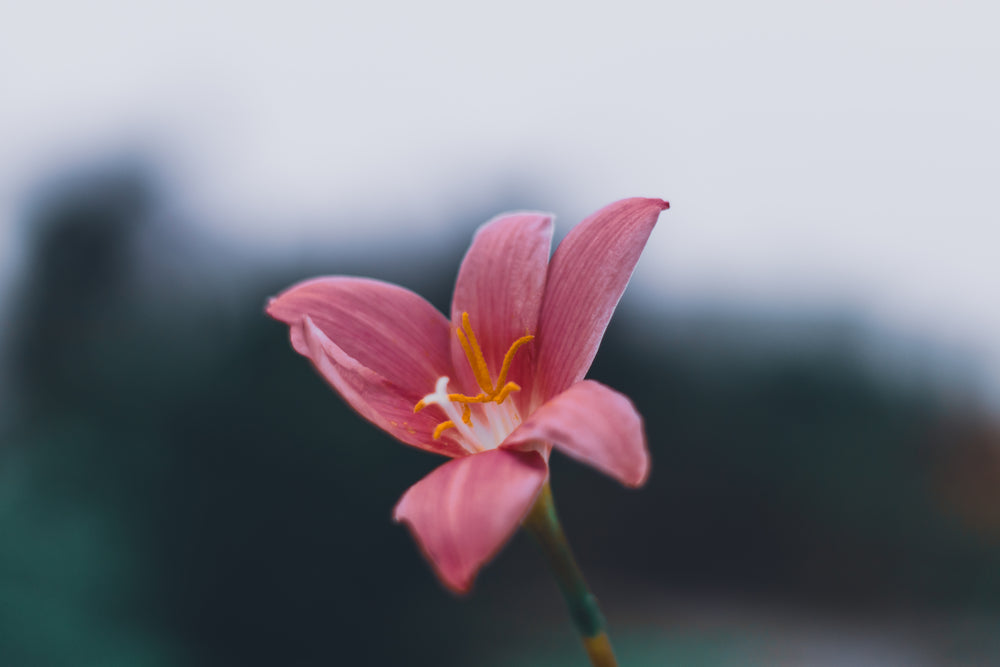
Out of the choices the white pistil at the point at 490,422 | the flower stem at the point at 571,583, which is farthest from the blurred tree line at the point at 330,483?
the flower stem at the point at 571,583

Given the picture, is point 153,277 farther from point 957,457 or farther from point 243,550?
point 957,457

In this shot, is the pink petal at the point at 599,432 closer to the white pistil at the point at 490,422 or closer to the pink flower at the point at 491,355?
the pink flower at the point at 491,355

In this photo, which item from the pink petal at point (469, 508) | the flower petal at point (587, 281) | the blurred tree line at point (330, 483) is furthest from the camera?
the blurred tree line at point (330, 483)

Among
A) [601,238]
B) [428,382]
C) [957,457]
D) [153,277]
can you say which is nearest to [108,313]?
[153,277]

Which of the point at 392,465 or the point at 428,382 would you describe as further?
the point at 392,465

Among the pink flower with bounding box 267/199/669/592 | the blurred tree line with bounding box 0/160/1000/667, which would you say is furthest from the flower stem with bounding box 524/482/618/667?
the blurred tree line with bounding box 0/160/1000/667

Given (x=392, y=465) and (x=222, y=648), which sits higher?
(x=392, y=465)

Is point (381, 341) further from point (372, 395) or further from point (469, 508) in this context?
point (469, 508)
